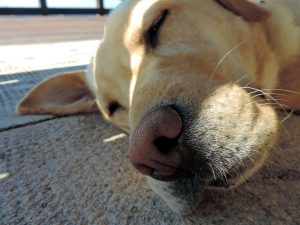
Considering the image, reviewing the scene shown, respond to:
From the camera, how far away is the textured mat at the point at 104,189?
1331 millimetres

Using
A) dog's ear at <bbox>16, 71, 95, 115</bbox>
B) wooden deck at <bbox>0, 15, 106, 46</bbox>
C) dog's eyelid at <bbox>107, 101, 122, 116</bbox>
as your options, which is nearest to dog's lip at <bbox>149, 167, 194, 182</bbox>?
dog's eyelid at <bbox>107, 101, 122, 116</bbox>

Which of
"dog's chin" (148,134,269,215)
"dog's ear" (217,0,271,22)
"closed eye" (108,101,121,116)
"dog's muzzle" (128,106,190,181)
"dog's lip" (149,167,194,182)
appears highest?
"dog's ear" (217,0,271,22)

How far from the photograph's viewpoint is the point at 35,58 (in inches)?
192

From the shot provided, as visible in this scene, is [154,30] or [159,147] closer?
[159,147]

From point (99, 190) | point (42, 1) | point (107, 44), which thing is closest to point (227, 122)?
point (99, 190)

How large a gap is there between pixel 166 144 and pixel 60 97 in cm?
179

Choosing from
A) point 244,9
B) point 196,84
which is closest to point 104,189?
point 196,84

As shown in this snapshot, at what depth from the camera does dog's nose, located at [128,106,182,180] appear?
44.4 inches

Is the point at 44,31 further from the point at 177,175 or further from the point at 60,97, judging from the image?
the point at 177,175

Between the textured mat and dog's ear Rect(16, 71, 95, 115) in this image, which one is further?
dog's ear Rect(16, 71, 95, 115)

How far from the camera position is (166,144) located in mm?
1148

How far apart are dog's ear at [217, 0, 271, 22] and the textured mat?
0.59m

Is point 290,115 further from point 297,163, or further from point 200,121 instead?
point 200,121

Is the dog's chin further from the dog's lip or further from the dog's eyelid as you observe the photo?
the dog's eyelid
